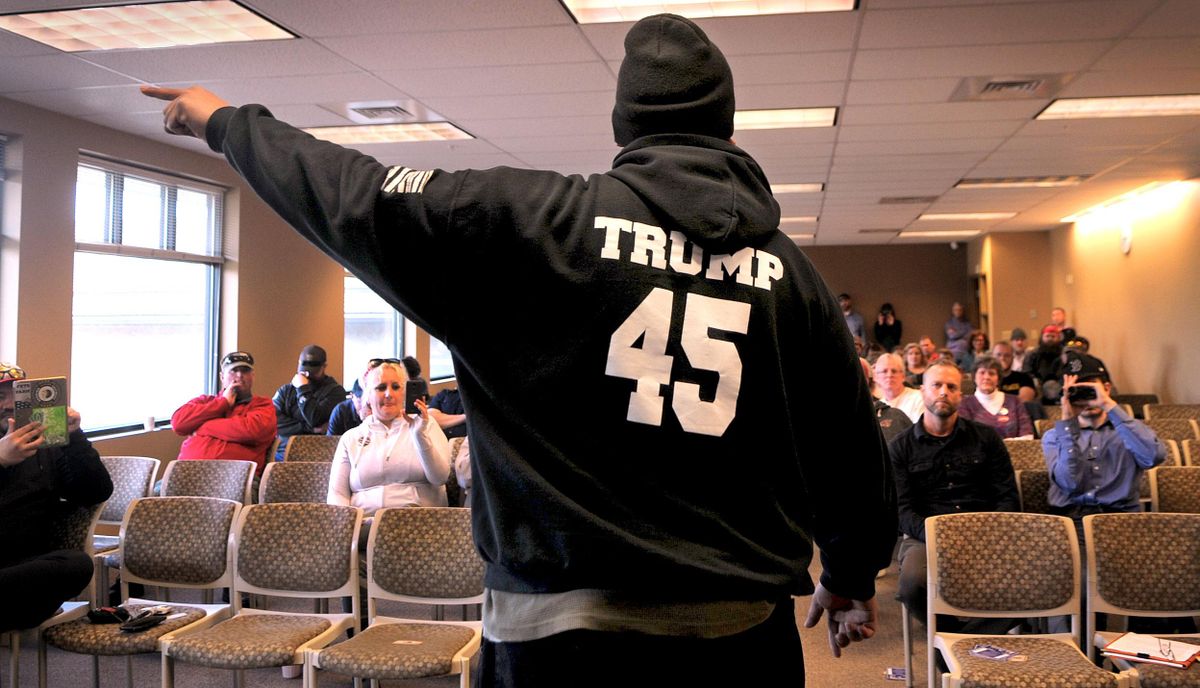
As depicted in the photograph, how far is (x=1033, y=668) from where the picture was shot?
2.94 metres

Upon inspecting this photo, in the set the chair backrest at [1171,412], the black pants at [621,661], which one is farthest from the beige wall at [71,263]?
the chair backrest at [1171,412]

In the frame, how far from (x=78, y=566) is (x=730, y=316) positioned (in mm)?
3426

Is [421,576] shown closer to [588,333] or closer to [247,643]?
[247,643]

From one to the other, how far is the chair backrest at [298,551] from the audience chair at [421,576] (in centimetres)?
10

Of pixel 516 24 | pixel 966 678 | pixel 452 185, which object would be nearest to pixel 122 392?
pixel 516 24

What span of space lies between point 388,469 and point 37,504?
1.38 metres

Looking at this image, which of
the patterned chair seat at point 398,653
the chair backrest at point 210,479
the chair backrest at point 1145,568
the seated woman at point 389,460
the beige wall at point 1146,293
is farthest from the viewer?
the beige wall at point 1146,293

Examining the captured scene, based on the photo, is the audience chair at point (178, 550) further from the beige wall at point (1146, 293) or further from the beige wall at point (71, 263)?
the beige wall at point (1146, 293)

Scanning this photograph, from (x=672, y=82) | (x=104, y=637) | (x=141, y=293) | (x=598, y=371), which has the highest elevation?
(x=141, y=293)

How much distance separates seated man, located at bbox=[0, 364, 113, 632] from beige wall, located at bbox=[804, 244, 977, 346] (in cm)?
1599

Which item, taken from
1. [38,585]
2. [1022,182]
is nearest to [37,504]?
[38,585]

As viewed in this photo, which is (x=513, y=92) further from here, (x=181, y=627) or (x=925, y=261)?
(x=925, y=261)

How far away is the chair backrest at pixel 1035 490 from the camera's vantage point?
15.4 feet

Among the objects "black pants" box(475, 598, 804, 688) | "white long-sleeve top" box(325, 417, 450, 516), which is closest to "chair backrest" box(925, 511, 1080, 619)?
"white long-sleeve top" box(325, 417, 450, 516)
